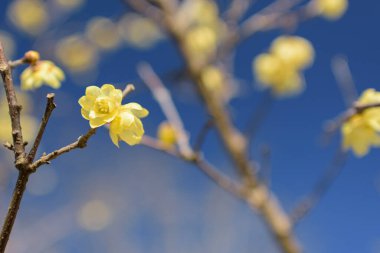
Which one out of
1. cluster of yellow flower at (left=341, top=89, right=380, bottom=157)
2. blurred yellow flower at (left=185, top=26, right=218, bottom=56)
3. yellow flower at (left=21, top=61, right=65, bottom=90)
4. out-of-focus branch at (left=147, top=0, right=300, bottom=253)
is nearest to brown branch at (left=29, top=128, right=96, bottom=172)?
yellow flower at (left=21, top=61, right=65, bottom=90)

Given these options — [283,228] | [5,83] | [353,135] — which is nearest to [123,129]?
[5,83]

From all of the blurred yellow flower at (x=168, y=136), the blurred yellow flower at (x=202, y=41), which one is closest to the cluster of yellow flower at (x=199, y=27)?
the blurred yellow flower at (x=202, y=41)

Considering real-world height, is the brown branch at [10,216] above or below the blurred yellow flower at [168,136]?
below

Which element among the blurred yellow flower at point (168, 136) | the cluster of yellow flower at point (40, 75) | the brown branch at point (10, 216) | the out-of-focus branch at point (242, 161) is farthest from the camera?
the out-of-focus branch at point (242, 161)

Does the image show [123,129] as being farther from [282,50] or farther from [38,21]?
[38,21]

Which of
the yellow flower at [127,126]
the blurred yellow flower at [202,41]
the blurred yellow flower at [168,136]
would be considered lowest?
the yellow flower at [127,126]

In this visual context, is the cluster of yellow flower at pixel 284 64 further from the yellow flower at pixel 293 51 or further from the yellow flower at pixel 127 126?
the yellow flower at pixel 127 126
